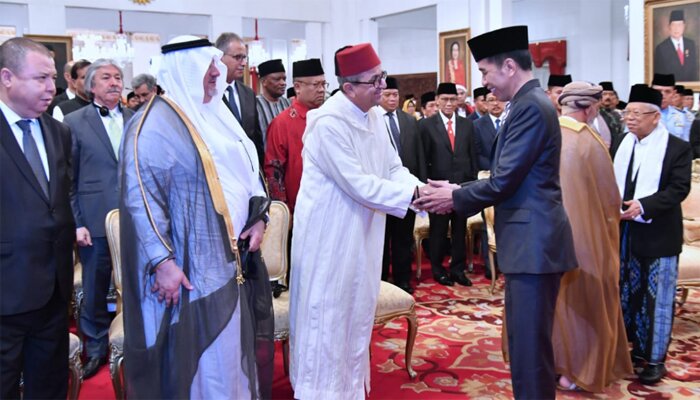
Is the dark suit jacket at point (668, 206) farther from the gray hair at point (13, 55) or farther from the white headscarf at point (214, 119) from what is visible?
the gray hair at point (13, 55)

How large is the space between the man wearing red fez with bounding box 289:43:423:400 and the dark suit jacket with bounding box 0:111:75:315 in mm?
1103

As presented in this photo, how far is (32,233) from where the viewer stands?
2.46 meters

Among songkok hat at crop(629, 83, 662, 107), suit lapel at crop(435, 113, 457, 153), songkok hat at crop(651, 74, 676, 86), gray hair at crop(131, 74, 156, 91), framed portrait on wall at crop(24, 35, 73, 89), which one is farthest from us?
framed portrait on wall at crop(24, 35, 73, 89)

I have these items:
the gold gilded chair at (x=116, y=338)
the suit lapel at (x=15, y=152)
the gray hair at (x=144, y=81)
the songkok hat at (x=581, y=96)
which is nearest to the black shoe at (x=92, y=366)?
the gold gilded chair at (x=116, y=338)

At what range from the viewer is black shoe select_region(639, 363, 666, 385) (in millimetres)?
3808

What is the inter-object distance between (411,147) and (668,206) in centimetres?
280

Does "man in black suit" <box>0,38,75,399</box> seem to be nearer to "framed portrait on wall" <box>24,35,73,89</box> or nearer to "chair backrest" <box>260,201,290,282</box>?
"chair backrest" <box>260,201,290,282</box>

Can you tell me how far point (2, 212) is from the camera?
2.39 metres

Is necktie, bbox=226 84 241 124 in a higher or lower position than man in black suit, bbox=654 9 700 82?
lower

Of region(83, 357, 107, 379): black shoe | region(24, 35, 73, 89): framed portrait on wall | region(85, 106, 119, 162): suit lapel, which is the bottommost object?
region(83, 357, 107, 379): black shoe

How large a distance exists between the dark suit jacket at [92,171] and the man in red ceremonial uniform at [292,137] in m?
1.04

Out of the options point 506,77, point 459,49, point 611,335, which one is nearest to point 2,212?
point 506,77

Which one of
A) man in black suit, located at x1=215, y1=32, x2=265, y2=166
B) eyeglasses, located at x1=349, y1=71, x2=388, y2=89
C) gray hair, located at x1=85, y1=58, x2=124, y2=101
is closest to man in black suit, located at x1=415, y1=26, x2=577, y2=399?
eyeglasses, located at x1=349, y1=71, x2=388, y2=89

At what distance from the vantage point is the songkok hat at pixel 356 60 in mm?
3082
